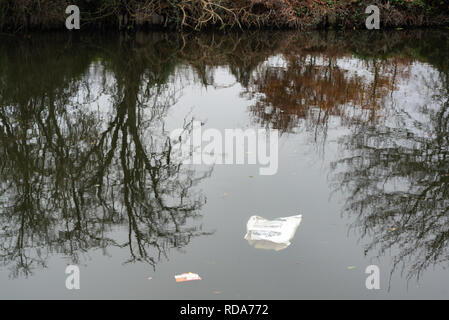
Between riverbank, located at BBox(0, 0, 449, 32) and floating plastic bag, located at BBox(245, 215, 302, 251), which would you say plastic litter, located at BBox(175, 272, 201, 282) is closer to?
floating plastic bag, located at BBox(245, 215, 302, 251)

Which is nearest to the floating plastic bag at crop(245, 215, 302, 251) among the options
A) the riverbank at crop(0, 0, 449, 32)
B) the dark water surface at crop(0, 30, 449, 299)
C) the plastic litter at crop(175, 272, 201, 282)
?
the dark water surface at crop(0, 30, 449, 299)

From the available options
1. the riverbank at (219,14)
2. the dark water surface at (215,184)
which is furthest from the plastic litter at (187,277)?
the riverbank at (219,14)

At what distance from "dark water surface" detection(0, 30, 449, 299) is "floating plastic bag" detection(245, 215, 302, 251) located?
84 mm

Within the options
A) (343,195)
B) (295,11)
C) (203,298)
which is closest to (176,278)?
(203,298)

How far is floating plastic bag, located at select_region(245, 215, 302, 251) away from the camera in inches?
180

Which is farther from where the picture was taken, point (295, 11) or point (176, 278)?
point (295, 11)

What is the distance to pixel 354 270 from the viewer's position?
423 cm

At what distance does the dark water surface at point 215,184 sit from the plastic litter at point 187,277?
61 millimetres

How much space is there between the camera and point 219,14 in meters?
18.5

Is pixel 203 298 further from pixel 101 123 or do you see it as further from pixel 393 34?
pixel 393 34

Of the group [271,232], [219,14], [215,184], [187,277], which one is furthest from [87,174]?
[219,14]

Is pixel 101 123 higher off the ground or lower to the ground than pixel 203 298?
higher

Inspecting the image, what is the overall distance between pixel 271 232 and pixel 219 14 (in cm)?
1460

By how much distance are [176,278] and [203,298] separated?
33 centimetres
